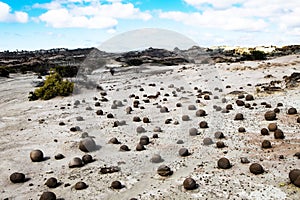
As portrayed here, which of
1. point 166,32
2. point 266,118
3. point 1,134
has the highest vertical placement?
point 166,32

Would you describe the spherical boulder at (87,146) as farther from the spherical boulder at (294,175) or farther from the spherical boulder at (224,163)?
the spherical boulder at (294,175)

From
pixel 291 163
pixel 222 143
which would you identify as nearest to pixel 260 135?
pixel 222 143

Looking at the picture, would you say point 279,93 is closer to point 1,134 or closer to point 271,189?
point 271,189

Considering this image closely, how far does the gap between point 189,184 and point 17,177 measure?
5007mm

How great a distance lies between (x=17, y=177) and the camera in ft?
31.8

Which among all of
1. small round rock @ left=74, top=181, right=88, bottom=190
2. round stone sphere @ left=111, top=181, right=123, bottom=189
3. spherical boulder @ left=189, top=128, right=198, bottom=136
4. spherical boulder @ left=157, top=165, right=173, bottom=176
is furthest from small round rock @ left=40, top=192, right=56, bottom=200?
spherical boulder @ left=189, top=128, right=198, bottom=136

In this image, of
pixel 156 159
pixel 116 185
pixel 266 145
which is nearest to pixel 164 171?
pixel 156 159

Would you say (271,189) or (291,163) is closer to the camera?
(271,189)

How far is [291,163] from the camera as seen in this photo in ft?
30.7

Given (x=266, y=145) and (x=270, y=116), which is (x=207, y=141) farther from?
(x=270, y=116)

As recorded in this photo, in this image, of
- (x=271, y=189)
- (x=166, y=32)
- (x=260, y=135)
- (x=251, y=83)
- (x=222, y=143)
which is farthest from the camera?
(x=251, y=83)

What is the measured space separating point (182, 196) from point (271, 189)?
214 cm

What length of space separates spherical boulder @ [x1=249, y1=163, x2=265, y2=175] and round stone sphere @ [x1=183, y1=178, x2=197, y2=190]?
5.44ft

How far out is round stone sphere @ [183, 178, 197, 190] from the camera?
837cm
